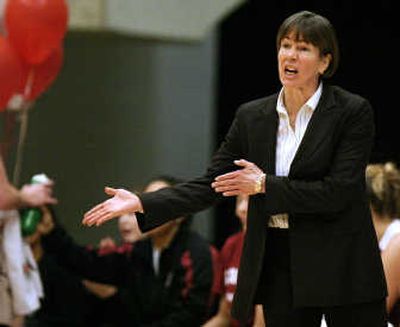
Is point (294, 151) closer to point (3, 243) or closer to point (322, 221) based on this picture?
point (322, 221)

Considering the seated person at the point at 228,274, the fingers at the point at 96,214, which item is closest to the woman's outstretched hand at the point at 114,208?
the fingers at the point at 96,214

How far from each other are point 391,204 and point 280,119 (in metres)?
1.45

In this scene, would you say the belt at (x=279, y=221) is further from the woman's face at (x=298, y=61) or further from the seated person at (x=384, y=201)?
the seated person at (x=384, y=201)

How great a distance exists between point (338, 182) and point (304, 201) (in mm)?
109

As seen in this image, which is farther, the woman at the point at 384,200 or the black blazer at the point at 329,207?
the woman at the point at 384,200

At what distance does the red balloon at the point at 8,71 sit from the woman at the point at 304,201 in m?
1.95

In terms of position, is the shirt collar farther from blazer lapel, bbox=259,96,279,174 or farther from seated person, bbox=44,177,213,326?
seated person, bbox=44,177,213,326

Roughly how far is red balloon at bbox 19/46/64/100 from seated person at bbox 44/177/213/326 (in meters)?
0.76

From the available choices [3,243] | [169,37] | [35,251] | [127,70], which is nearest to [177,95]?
[127,70]

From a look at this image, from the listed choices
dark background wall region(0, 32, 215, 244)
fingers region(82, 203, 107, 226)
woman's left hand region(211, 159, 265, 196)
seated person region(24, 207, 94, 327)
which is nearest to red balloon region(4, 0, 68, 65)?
seated person region(24, 207, 94, 327)

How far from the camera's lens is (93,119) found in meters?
6.75

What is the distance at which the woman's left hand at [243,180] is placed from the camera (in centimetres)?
273

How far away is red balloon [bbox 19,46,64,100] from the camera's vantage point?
5035mm

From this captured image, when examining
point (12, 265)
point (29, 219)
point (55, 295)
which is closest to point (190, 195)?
point (12, 265)
